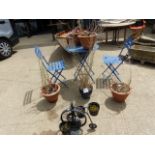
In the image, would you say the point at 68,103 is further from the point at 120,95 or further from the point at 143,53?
the point at 143,53

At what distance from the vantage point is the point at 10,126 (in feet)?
11.2

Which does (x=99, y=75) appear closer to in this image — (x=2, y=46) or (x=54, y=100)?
(x=54, y=100)

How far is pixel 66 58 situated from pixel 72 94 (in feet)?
7.21

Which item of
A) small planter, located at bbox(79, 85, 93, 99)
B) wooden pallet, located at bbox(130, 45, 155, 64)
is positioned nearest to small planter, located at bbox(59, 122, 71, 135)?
small planter, located at bbox(79, 85, 93, 99)

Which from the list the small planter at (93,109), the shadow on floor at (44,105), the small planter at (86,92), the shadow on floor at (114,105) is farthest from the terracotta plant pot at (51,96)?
the shadow on floor at (114,105)

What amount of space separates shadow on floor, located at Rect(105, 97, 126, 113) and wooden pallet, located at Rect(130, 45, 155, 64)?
6.62 ft

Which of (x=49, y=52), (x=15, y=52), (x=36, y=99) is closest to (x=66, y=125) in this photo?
(x=36, y=99)

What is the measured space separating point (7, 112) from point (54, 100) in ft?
3.45

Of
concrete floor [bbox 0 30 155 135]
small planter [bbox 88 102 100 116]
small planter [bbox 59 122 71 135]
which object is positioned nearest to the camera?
small planter [bbox 59 122 71 135]

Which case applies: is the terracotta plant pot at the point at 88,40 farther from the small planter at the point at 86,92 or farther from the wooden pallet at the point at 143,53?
the wooden pallet at the point at 143,53

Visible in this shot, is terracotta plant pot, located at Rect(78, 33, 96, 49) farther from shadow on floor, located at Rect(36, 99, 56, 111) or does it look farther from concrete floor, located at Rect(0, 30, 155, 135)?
shadow on floor, located at Rect(36, 99, 56, 111)

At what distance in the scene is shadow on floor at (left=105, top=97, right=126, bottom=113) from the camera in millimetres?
3633

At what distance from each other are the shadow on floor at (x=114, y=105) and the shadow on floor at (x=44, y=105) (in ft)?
3.94

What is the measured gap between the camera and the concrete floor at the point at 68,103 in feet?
10.8
